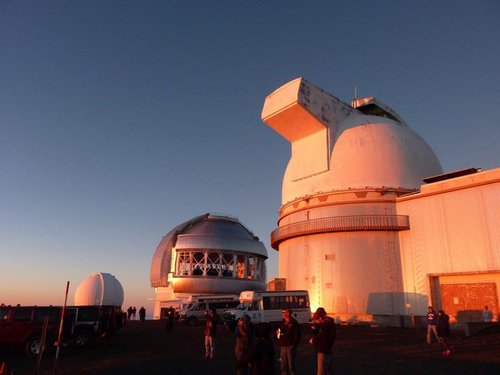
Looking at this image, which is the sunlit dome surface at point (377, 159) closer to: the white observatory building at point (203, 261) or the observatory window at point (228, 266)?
the white observatory building at point (203, 261)

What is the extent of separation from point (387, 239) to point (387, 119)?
440 inches

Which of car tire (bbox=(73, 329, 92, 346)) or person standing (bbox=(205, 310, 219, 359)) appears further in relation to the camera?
car tire (bbox=(73, 329, 92, 346))

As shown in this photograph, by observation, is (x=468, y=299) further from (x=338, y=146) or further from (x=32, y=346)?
(x=32, y=346)

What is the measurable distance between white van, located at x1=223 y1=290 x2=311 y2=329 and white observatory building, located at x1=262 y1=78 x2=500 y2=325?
3.29 m

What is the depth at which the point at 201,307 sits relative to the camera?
32906mm

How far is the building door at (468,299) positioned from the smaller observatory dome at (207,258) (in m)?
26.1

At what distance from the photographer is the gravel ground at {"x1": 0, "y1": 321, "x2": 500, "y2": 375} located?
11.8 meters

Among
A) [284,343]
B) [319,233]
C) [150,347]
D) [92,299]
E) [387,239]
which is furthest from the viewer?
[92,299]

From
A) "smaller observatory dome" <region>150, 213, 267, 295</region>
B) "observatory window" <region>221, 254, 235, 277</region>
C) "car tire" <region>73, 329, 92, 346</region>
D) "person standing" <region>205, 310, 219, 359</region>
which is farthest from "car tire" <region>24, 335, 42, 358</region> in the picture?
"observatory window" <region>221, 254, 235, 277</region>

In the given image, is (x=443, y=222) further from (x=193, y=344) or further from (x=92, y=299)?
(x=92, y=299)

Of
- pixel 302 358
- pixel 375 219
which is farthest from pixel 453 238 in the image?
pixel 302 358

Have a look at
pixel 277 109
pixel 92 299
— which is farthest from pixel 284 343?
pixel 92 299

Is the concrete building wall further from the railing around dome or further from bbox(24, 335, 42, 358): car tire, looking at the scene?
bbox(24, 335, 42, 358): car tire

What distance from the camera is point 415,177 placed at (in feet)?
98.8
